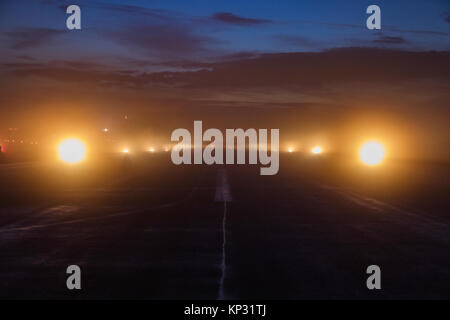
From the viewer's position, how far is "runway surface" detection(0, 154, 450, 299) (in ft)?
28.8

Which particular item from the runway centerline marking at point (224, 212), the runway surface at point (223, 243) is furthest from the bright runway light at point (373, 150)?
the runway surface at point (223, 243)

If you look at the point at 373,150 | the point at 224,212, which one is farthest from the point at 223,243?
the point at 373,150

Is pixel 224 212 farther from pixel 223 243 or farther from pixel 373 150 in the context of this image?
pixel 373 150

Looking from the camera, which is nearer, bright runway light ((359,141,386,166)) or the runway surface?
the runway surface

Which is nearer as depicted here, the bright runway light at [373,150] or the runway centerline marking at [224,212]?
the runway centerline marking at [224,212]

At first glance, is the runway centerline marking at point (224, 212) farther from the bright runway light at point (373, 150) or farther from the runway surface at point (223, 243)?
the bright runway light at point (373, 150)

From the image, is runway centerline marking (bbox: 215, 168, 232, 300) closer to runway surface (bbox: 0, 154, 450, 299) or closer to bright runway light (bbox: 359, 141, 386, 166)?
runway surface (bbox: 0, 154, 450, 299)

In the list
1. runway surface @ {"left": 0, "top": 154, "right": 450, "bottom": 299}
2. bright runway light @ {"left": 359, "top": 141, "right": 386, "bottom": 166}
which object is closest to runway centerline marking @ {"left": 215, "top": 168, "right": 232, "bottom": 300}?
runway surface @ {"left": 0, "top": 154, "right": 450, "bottom": 299}

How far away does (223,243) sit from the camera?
1252 cm

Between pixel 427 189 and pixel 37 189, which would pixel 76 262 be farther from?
pixel 427 189

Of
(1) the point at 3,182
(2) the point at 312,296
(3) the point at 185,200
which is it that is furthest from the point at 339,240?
(1) the point at 3,182

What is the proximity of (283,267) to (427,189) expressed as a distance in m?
19.1

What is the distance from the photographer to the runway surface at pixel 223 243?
346 inches

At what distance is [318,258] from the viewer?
11.0 meters
